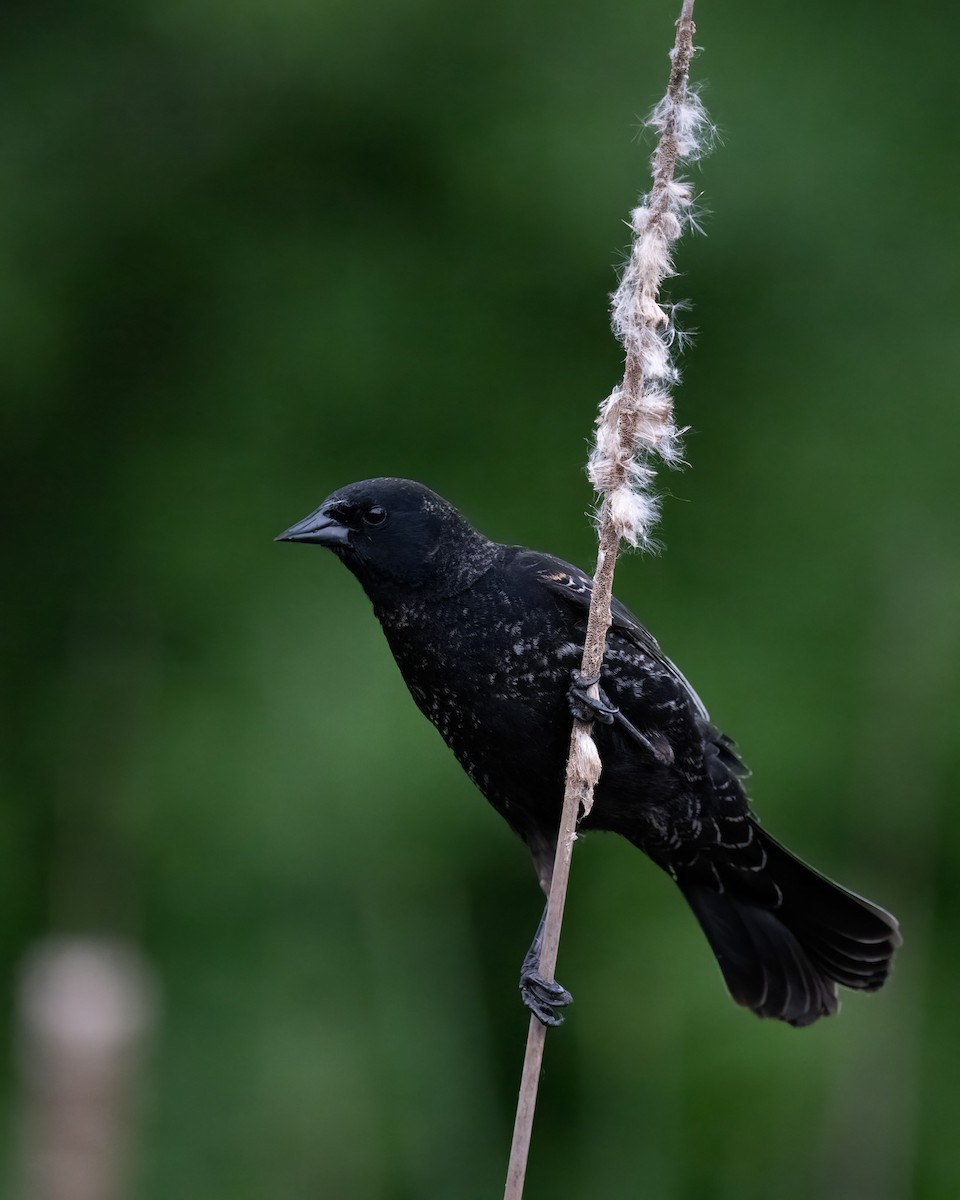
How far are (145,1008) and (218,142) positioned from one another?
3187 mm

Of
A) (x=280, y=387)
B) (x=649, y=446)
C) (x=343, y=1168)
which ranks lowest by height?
(x=343, y=1168)

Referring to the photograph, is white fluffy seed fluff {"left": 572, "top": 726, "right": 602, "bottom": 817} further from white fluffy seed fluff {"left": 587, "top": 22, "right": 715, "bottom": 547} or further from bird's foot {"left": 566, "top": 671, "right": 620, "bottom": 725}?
white fluffy seed fluff {"left": 587, "top": 22, "right": 715, "bottom": 547}

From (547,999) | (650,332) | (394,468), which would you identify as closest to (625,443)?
(650,332)

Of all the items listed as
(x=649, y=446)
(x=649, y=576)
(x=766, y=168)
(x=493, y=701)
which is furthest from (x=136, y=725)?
(x=649, y=446)

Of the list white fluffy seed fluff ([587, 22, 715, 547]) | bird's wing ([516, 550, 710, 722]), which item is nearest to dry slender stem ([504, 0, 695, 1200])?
white fluffy seed fluff ([587, 22, 715, 547])

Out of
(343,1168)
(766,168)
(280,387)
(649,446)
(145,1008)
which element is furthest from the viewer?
(280,387)

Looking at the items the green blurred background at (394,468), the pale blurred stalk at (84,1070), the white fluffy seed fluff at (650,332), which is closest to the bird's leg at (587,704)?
the white fluffy seed fluff at (650,332)

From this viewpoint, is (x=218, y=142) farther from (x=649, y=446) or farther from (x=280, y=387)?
(x=649, y=446)

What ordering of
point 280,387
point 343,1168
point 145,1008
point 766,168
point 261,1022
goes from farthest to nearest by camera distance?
point 280,387 < point 766,168 < point 261,1022 < point 343,1168 < point 145,1008

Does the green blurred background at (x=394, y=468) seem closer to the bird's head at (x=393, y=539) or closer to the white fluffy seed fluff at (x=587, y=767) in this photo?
the bird's head at (x=393, y=539)

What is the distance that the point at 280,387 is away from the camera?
5.11m

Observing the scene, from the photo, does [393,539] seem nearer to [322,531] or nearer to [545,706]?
[322,531]

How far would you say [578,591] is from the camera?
260 centimetres

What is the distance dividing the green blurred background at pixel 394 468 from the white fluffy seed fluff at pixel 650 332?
246cm
